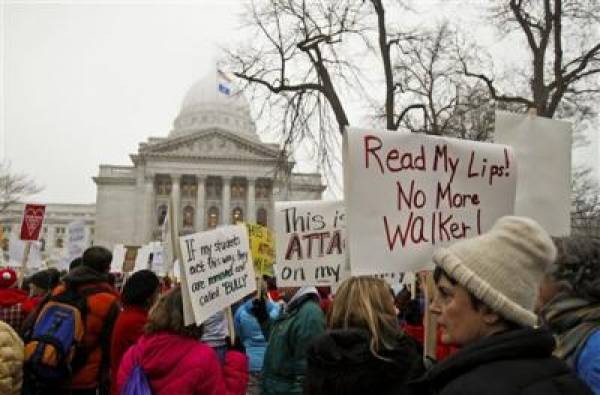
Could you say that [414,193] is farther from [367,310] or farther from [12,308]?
[12,308]

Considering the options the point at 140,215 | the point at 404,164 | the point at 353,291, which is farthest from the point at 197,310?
the point at 140,215

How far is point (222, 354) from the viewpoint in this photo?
516 centimetres

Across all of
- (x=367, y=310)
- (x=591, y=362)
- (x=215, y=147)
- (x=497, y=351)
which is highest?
(x=215, y=147)

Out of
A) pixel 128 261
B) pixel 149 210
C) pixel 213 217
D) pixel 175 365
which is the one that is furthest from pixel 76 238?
pixel 213 217

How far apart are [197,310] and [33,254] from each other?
12529 mm

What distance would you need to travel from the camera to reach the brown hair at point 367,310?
2.94 m

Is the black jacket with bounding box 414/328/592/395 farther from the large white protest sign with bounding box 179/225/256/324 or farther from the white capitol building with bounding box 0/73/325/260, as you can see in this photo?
the white capitol building with bounding box 0/73/325/260

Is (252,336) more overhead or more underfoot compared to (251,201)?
more underfoot

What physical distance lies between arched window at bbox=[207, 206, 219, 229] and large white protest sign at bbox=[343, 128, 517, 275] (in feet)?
230

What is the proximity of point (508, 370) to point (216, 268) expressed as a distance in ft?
10.4

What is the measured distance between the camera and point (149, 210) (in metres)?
70.6

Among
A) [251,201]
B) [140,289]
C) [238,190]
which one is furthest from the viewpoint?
[238,190]

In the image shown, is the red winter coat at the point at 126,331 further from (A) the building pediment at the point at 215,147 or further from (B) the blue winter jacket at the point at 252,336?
(A) the building pediment at the point at 215,147

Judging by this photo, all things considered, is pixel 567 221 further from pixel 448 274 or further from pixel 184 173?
pixel 184 173
